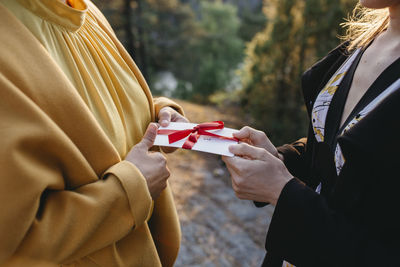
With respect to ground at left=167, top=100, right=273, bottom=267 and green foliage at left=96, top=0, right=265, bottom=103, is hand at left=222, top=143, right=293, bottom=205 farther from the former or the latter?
green foliage at left=96, top=0, right=265, bottom=103

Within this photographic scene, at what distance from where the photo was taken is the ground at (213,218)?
3.24 metres

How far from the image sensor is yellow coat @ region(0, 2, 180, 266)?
33.4 inches

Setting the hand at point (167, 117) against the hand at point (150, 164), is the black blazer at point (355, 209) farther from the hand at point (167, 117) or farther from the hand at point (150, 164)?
the hand at point (167, 117)

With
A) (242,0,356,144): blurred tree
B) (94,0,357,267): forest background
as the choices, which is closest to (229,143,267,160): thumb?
(94,0,357,267): forest background

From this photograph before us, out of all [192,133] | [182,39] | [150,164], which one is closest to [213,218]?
[192,133]

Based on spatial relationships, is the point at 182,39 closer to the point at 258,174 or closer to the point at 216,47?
the point at 216,47

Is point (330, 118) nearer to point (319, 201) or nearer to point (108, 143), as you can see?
point (319, 201)

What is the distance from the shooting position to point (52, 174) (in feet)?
3.05

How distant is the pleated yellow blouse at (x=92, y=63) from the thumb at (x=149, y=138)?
0.28 ft

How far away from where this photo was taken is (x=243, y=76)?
7348mm

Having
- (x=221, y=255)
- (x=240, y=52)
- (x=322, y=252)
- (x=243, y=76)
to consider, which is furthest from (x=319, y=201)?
(x=240, y=52)

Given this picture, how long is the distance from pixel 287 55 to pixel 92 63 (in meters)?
5.51

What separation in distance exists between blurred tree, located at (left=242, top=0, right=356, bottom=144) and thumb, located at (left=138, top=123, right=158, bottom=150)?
16.8ft

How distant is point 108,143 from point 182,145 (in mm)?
318
